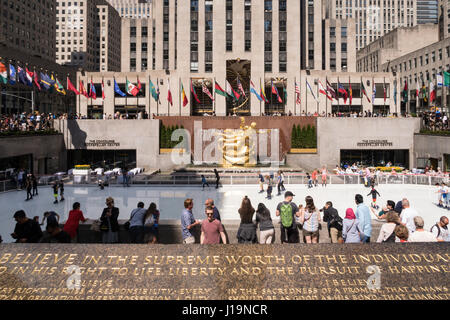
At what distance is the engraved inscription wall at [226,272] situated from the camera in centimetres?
501

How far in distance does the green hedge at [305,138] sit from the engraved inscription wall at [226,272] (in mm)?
33842

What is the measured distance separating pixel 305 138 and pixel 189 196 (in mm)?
21390

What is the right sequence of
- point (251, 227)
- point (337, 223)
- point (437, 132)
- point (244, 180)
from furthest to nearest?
1. point (437, 132)
2. point (244, 180)
3. point (337, 223)
4. point (251, 227)

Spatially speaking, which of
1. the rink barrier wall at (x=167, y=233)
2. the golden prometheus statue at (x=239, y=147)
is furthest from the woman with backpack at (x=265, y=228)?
the golden prometheus statue at (x=239, y=147)

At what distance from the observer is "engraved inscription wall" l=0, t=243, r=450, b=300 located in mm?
5008

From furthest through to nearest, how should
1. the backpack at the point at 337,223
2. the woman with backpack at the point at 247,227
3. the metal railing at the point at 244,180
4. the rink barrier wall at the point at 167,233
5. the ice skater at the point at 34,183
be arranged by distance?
the metal railing at the point at 244,180 < the ice skater at the point at 34,183 < the rink barrier wall at the point at 167,233 < the backpack at the point at 337,223 < the woman with backpack at the point at 247,227

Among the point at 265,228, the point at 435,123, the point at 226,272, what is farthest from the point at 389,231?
the point at 435,123

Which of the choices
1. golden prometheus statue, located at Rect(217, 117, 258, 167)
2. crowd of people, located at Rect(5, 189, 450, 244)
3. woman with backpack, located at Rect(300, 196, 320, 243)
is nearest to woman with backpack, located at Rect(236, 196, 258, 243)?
crowd of people, located at Rect(5, 189, 450, 244)

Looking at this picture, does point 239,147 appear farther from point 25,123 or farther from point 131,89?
point 25,123

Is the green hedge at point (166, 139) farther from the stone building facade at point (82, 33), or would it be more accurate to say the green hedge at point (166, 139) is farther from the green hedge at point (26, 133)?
the stone building facade at point (82, 33)

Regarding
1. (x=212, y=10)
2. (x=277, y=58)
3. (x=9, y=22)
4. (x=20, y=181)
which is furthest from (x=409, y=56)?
(x=9, y=22)

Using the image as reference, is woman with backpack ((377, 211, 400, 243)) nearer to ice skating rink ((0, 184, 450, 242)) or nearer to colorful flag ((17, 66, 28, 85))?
ice skating rink ((0, 184, 450, 242))

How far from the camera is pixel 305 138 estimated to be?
39.3m

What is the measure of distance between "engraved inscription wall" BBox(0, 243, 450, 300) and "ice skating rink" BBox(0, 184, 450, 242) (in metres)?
9.62
